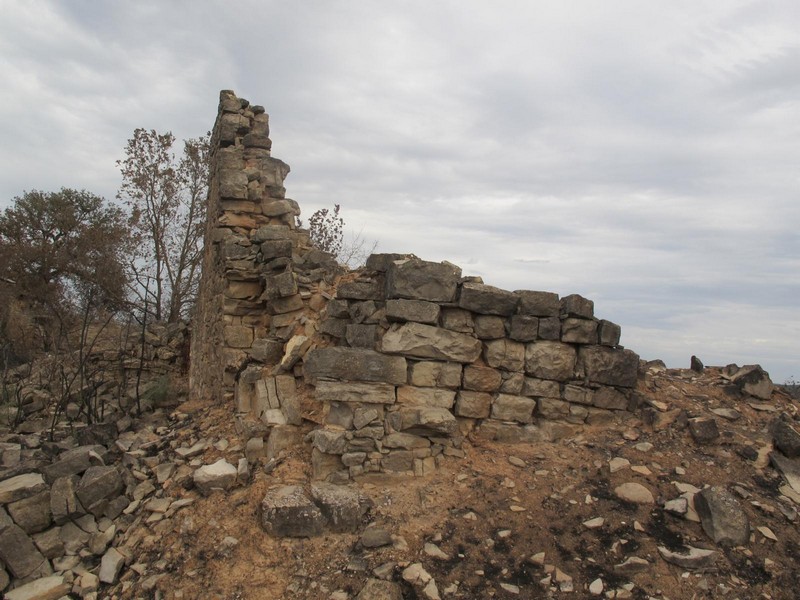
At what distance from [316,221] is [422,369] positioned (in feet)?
36.9

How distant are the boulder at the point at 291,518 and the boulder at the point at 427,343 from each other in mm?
1582

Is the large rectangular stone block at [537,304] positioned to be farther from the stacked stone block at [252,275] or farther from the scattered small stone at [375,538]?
the scattered small stone at [375,538]

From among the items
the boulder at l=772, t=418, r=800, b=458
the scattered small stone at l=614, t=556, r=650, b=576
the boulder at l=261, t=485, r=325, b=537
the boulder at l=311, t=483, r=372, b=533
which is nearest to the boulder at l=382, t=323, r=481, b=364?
the boulder at l=311, t=483, r=372, b=533

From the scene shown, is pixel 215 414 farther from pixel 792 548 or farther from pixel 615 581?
pixel 792 548

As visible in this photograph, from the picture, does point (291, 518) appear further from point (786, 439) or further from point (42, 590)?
point (786, 439)

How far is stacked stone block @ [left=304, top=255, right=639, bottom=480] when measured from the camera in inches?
202

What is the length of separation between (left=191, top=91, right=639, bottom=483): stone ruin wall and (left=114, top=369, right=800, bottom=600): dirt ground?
10.2 inches

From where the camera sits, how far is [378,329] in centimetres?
536

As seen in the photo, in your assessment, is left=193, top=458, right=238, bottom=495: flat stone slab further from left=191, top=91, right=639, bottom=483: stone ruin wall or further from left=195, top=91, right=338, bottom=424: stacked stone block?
left=195, top=91, right=338, bottom=424: stacked stone block

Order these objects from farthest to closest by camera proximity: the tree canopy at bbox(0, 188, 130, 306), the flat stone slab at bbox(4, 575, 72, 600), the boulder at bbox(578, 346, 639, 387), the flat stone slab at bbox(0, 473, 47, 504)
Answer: the tree canopy at bbox(0, 188, 130, 306) < the boulder at bbox(578, 346, 639, 387) < the flat stone slab at bbox(0, 473, 47, 504) < the flat stone slab at bbox(4, 575, 72, 600)

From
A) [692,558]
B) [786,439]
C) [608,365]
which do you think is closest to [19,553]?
[692,558]

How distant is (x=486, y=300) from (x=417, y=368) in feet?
3.16

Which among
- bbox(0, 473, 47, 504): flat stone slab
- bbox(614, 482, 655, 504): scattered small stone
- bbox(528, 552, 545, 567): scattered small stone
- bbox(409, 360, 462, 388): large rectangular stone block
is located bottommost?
bbox(0, 473, 47, 504): flat stone slab

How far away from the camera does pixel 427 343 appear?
5.28 m
